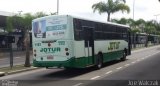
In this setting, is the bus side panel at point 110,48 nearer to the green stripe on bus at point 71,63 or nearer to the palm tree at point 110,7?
the green stripe on bus at point 71,63

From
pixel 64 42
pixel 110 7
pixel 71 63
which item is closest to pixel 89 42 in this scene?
pixel 64 42

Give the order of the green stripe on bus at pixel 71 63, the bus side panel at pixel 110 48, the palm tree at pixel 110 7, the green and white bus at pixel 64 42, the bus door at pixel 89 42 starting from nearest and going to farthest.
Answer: the green stripe on bus at pixel 71 63 < the green and white bus at pixel 64 42 < the bus door at pixel 89 42 < the bus side panel at pixel 110 48 < the palm tree at pixel 110 7

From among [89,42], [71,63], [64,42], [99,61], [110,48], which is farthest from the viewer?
[110,48]

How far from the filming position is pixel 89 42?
1994cm

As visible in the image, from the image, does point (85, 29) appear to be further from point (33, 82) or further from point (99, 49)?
point (33, 82)

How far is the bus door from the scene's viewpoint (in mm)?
19422

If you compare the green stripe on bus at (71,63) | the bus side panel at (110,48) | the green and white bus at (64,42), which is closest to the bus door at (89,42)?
the green and white bus at (64,42)

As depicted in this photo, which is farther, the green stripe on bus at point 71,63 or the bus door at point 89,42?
the bus door at point 89,42

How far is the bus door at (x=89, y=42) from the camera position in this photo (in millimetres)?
19422

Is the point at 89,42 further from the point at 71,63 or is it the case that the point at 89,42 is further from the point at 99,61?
the point at 71,63

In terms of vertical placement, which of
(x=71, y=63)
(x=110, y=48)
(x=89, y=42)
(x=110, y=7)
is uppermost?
(x=110, y=7)

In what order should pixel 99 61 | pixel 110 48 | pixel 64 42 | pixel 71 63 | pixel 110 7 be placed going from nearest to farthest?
pixel 71 63
pixel 64 42
pixel 99 61
pixel 110 48
pixel 110 7

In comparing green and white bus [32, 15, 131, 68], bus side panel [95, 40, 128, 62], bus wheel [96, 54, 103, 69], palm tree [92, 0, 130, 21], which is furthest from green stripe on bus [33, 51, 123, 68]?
palm tree [92, 0, 130, 21]

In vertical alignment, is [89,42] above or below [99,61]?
above
